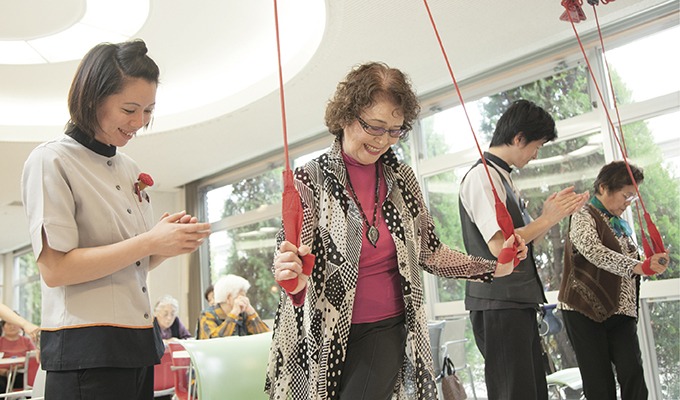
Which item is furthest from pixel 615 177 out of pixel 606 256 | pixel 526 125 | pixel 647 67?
pixel 647 67

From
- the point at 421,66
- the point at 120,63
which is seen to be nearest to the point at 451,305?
the point at 421,66

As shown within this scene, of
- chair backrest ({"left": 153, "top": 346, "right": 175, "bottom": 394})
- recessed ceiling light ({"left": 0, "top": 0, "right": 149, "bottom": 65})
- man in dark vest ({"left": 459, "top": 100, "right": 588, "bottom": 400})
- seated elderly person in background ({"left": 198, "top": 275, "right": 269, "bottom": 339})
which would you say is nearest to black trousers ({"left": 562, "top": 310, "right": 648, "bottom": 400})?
man in dark vest ({"left": 459, "top": 100, "right": 588, "bottom": 400})

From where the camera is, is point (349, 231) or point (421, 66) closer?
point (349, 231)

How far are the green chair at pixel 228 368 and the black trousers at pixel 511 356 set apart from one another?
32.7 inches

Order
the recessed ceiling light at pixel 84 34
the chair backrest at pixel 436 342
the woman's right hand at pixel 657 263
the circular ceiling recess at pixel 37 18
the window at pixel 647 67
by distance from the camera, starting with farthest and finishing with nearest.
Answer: the recessed ceiling light at pixel 84 34
the circular ceiling recess at pixel 37 18
the window at pixel 647 67
the chair backrest at pixel 436 342
the woman's right hand at pixel 657 263

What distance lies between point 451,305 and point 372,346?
4.37 meters

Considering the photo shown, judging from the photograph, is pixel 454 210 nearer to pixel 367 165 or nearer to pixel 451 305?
pixel 451 305

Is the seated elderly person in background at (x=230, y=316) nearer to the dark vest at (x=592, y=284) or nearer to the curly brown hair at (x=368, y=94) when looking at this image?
the dark vest at (x=592, y=284)

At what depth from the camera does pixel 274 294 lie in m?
7.77

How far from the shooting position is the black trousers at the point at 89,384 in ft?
3.80

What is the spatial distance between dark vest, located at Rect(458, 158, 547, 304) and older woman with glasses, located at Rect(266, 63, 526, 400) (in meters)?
0.53

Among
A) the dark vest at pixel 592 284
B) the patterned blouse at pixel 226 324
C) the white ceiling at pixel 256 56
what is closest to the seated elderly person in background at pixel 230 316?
the patterned blouse at pixel 226 324

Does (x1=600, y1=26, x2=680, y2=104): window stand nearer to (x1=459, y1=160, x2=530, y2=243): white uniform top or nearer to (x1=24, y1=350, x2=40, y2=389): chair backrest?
(x1=459, y1=160, x2=530, y2=243): white uniform top

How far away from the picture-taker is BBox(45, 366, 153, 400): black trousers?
116cm
